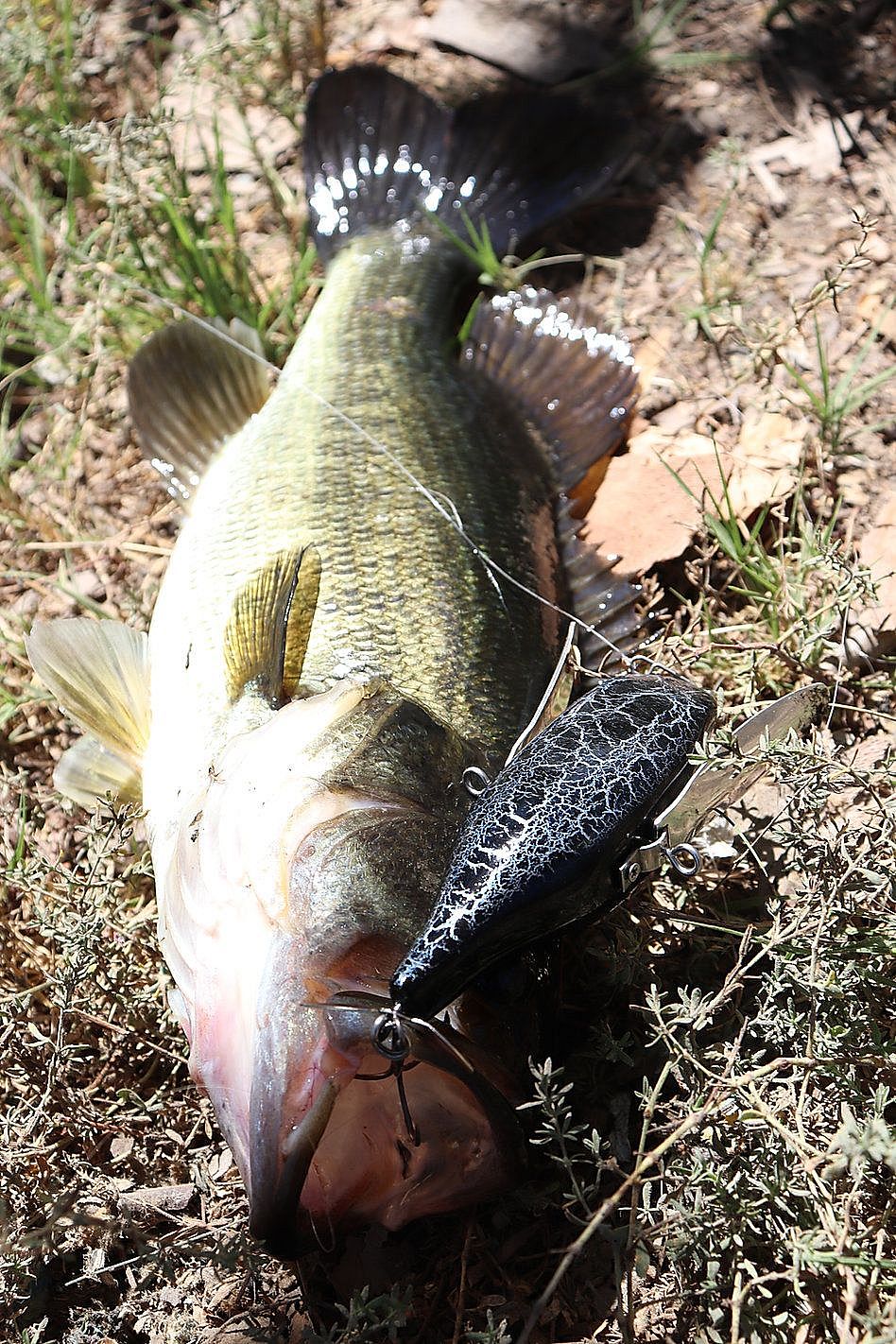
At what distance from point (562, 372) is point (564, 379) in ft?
0.08

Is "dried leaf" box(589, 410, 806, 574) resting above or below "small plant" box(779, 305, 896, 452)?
below

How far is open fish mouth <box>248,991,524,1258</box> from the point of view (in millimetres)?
1912

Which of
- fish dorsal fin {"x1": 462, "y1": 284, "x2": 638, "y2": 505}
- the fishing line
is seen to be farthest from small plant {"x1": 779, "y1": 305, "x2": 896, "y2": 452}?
the fishing line

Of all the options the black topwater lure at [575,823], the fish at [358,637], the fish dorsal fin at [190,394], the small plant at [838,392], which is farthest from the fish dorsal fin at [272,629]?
the small plant at [838,392]

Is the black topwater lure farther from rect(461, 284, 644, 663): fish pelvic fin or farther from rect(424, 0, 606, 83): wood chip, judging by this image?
rect(424, 0, 606, 83): wood chip

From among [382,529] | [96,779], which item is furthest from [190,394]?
[96,779]

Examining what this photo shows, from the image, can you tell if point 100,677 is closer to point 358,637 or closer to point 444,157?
point 358,637

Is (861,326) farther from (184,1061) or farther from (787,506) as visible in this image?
(184,1061)

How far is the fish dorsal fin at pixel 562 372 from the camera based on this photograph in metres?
3.48

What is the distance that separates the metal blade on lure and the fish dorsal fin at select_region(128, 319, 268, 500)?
191 cm

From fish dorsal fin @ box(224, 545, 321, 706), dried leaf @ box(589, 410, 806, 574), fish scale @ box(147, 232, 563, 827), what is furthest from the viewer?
dried leaf @ box(589, 410, 806, 574)

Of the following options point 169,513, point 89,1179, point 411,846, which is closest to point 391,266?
point 169,513

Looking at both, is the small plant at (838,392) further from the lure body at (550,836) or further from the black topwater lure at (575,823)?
the lure body at (550,836)

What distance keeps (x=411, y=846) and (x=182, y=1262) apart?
1.06m
